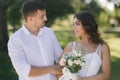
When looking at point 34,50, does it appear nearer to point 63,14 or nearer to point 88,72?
point 88,72

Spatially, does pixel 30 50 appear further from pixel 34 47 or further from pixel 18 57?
pixel 18 57

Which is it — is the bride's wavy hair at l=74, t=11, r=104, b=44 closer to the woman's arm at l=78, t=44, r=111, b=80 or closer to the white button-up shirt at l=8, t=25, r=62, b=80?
the woman's arm at l=78, t=44, r=111, b=80

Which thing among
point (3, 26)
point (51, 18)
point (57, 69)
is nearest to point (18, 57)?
point (57, 69)

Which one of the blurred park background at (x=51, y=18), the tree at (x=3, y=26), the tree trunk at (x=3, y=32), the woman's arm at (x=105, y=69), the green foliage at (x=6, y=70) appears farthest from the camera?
the tree at (x=3, y=26)

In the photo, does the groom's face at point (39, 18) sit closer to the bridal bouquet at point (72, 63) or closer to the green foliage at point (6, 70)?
the bridal bouquet at point (72, 63)

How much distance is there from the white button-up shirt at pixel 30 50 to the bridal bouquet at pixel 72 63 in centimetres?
36

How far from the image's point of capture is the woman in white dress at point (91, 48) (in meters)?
4.81

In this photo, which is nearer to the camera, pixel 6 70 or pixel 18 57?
pixel 18 57

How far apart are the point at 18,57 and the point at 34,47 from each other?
31 cm

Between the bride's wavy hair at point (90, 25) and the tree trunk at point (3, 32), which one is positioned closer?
the bride's wavy hair at point (90, 25)

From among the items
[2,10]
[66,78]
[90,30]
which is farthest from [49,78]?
[2,10]

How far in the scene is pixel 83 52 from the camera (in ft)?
16.3

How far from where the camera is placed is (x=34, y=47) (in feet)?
16.4

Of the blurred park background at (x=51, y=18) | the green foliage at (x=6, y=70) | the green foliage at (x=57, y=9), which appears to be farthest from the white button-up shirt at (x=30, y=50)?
the green foliage at (x=57, y=9)
